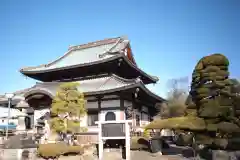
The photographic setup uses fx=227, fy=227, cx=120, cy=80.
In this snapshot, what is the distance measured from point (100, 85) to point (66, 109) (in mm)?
5516

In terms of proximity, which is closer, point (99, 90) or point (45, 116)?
point (99, 90)

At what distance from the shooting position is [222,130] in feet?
41.0

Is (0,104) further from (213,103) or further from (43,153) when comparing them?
(213,103)

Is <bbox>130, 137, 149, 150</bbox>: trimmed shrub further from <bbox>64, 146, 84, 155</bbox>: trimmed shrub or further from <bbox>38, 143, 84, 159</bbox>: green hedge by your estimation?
<bbox>38, 143, 84, 159</bbox>: green hedge

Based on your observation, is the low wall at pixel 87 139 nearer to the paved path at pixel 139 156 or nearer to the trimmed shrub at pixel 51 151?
the paved path at pixel 139 156

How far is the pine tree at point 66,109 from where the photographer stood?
16.9 metres

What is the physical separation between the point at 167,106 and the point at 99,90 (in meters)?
29.7

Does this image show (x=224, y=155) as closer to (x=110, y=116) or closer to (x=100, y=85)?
(x=110, y=116)

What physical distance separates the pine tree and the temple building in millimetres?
3076

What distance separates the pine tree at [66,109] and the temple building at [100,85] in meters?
3.08

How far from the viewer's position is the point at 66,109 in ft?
55.4

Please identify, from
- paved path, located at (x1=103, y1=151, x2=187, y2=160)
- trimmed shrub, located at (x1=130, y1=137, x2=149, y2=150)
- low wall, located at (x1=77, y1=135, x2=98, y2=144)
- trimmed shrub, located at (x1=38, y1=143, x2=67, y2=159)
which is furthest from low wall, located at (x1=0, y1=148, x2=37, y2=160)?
trimmed shrub, located at (x1=130, y1=137, x2=149, y2=150)

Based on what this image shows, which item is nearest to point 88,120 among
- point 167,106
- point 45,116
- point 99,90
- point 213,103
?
point 99,90

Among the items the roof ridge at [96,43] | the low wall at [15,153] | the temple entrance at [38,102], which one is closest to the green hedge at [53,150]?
the low wall at [15,153]
